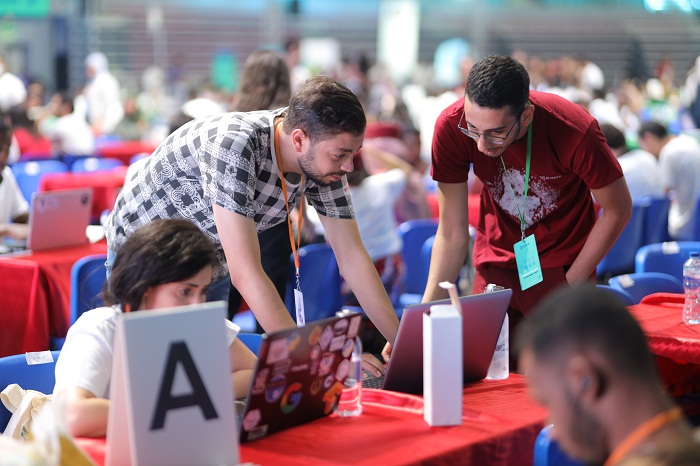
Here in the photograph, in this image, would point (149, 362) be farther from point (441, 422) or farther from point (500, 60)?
point (500, 60)

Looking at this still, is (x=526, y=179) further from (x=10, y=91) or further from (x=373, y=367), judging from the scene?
(x=10, y=91)

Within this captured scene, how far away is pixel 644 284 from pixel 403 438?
1851 millimetres

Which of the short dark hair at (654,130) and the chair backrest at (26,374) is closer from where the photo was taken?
the chair backrest at (26,374)

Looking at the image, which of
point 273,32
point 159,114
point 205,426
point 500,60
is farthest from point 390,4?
point 205,426

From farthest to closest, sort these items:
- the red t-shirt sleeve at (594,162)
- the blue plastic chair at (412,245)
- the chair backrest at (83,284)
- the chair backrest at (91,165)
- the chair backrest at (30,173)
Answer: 1. the chair backrest at (91,165)
2. the chair backrest at (30,173)
3. the blue plastic chair at (412,245)
4. the chair backrest at (83,284)
5. the red t-shirt sleeve at (594,162)

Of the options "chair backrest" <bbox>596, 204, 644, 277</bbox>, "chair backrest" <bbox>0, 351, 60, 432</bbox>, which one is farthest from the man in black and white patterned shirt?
"chair backrest" <bbox>596, 204, 644, 277</bbox>

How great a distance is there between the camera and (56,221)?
4.29 metres

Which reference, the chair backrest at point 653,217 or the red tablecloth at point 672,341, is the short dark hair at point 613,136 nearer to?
the chair backrest at point 653,217

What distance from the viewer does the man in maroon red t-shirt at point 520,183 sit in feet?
8.60

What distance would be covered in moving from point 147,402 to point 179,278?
0.39m

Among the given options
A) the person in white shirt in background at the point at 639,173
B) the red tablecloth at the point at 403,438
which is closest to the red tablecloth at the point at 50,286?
the red tablecloth at the point at 403,438

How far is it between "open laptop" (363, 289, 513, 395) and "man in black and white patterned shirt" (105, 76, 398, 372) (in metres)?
0.16

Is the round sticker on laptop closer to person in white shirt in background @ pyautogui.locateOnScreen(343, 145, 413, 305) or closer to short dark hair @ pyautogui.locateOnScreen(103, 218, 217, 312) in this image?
short dark hair @ pyautogui.locateOnScreen(103, 218, 217, 312)

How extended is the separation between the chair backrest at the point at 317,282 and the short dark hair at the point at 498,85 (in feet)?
5.04
